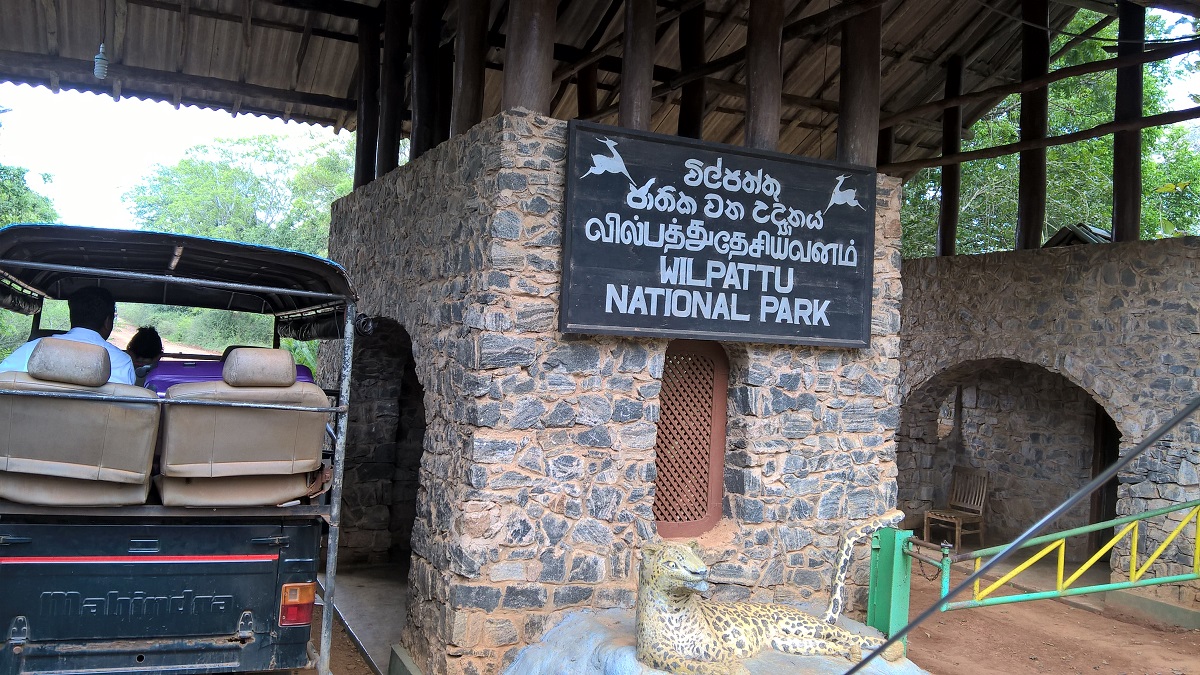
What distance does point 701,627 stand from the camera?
4.75m

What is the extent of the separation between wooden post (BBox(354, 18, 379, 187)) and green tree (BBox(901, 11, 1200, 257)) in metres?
12.7

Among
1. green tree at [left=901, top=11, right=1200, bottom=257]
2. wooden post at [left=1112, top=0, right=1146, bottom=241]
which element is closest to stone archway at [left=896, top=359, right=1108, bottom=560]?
wooden post at [left=1112, top=0, right=1146, bottom=241]

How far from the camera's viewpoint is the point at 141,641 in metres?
4.32

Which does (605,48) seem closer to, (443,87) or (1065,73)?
(443,87)

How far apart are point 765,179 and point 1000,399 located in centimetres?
832

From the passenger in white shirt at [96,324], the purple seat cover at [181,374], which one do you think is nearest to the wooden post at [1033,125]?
the purple seat cover at [181,374]

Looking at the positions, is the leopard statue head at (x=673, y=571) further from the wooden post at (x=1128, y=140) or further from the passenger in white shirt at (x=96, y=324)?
the wooden post at (x=1128, y=140)

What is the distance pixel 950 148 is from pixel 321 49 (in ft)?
28.1

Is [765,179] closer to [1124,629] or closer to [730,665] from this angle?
[730,665]

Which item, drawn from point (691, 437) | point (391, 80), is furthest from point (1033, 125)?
point (391, 80)

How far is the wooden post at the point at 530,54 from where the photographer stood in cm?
572

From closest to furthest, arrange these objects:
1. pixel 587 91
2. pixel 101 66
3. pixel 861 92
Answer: pixel 861 92 < pixel 101 66 < pixel 587 91

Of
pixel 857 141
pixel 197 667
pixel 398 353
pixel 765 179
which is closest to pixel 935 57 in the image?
pixel 857 141

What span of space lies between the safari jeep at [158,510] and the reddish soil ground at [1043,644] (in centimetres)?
531
